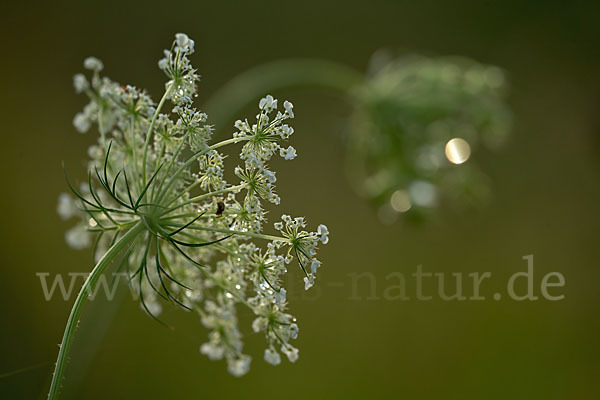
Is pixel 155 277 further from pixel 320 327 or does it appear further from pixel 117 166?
pixel 320 327

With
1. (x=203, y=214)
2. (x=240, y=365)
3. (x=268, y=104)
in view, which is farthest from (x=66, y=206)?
(x=268, y=104)

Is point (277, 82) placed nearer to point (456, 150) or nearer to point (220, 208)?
point (456, 150)

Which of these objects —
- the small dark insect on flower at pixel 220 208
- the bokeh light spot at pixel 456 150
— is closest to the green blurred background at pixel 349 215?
the bokeh light spot at pixel 456 150

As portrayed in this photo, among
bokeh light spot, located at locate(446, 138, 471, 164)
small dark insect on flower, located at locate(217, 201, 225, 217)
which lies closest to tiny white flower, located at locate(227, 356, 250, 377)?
small dark insect on flower, located at locate(217, 201, 225, 217)

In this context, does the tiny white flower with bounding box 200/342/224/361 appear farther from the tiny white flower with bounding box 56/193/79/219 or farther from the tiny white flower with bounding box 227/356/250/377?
the tiny white flower with bounding box 56/193/79/219

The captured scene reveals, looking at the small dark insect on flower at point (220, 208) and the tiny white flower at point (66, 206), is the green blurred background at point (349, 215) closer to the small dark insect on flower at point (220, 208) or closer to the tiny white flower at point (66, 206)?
the tiny white flower at point (66, 206)
